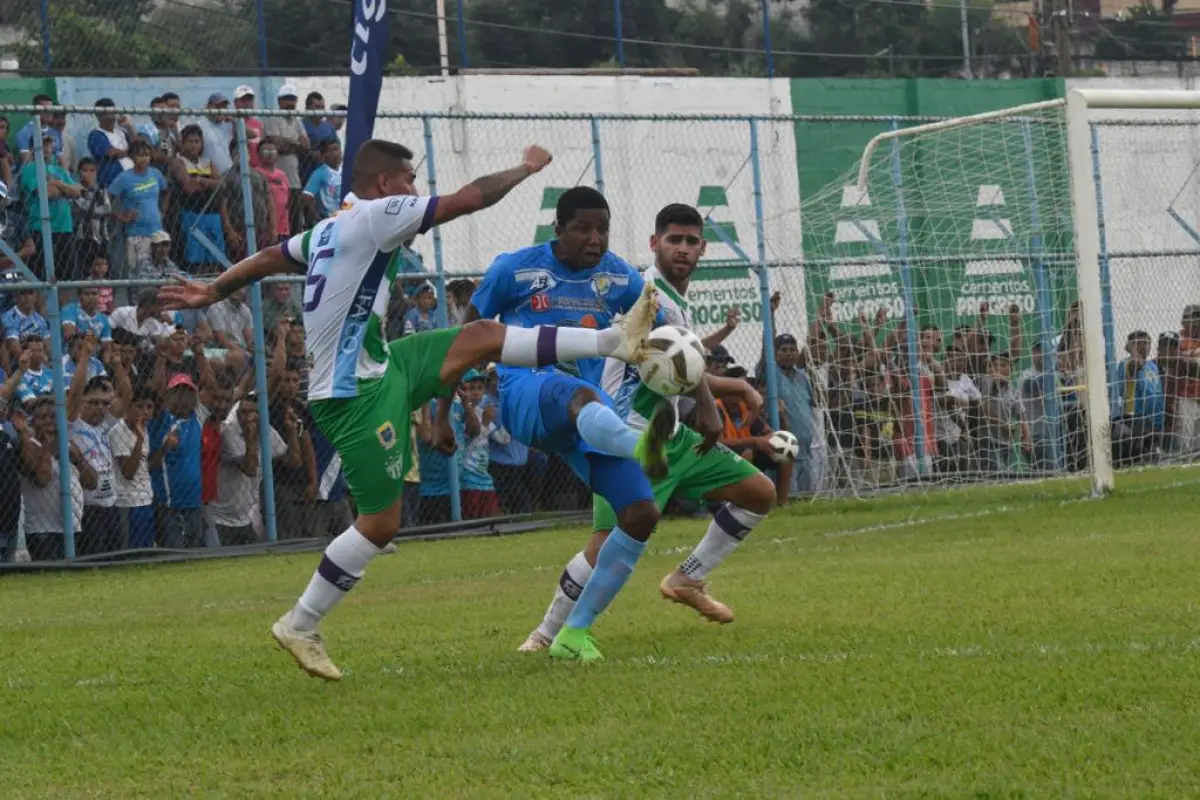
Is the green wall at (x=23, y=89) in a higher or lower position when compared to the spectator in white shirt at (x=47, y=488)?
higher

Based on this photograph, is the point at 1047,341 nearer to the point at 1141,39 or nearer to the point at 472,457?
the point at 472,457

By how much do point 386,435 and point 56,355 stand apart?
339 inches

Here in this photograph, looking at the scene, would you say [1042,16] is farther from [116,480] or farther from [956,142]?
[116,480]

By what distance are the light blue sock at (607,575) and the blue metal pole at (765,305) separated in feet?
35.2

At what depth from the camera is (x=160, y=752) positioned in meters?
6.43

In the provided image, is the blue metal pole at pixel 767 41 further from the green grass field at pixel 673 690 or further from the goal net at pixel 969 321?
the green grass field at pixel 673 690

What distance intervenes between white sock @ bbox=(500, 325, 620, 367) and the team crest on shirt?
0.55m

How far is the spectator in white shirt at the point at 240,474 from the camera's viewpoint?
54.3 feet

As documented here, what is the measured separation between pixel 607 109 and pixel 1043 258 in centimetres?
753

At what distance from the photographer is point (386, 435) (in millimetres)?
7844

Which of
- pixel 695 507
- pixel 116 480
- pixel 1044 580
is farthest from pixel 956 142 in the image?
pixel 1044 580

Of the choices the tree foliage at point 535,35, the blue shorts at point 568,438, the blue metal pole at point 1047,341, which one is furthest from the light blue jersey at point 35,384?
the blue metal pole at point 1047,341

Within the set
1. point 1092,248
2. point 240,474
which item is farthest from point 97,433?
point 1092,248

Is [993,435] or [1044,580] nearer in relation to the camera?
[1044,580]
